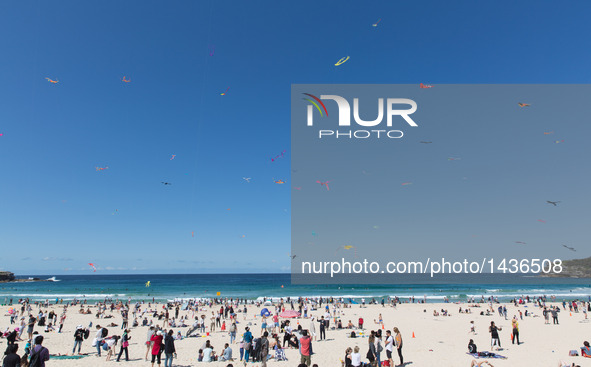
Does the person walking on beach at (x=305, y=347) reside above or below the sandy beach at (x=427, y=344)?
above

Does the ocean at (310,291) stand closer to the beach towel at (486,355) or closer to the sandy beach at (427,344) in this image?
the sandy beach at (427,344)

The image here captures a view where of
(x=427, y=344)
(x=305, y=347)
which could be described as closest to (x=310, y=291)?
(x=427, y=344)

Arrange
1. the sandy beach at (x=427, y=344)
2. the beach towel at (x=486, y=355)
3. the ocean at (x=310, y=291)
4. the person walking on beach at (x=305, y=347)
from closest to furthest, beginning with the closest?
the person walking on beach at (x=305, y=347), the sandy beach at (x=427, y=344), the beach towel at (x=486, y=355), the ocean at (x=310, y=291)

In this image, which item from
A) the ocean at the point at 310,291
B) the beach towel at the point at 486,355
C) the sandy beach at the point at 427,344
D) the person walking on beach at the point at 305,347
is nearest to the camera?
the person walking on beach at the point at 305,347

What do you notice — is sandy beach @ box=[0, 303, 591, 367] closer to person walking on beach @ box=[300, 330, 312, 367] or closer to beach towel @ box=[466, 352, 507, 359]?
beach towel @ box=[466, 352, 507, 359]

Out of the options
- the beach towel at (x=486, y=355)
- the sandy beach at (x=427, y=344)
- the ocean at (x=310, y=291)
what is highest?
the beach towel at (x=486, y=355)

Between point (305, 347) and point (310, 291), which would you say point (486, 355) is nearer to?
point (305, 347)

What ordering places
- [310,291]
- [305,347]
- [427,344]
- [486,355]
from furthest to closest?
[310,291] < [427,344] < [486,355] < [305,347]

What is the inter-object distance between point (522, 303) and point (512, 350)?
1356 inches

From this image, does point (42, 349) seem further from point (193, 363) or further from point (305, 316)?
point (305, 316)

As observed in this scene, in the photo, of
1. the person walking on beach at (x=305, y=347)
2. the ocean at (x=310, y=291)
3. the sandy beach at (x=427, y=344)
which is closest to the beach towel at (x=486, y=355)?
the sandy beach at (x=427, y=344)

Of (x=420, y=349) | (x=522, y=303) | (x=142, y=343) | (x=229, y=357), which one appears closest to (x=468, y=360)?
(x=420, y=349)

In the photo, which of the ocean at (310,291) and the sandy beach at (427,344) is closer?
the sandy beach at (427,344)

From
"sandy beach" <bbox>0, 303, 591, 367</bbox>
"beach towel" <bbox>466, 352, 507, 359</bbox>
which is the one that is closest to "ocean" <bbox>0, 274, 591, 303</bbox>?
"sandy beach" <bbox>0, 303, 591, 367</bbox>
